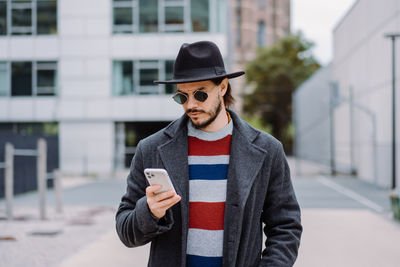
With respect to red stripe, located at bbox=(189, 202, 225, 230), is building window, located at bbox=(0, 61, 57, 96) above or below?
above

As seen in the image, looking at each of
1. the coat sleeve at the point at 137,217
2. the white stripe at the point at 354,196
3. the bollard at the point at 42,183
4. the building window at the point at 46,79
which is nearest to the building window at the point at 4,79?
the building window at the point at 46,79

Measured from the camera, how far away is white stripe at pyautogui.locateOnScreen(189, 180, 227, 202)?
6.88 feet

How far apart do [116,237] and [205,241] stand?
627cm

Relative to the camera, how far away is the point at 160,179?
1.85 metres

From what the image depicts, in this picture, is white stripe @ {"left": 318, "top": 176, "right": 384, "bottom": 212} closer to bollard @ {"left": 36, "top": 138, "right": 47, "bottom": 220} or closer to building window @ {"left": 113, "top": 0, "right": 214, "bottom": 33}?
bollard @ {"left": 36, "top": 138, "right": 47, "bottom": 220}

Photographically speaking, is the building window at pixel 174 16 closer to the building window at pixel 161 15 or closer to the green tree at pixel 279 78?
the building window at pixel 161 15

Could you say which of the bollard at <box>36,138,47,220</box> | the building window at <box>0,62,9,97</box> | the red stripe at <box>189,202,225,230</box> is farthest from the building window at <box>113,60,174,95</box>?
the red stripe at <box>189,202,225,230</box>

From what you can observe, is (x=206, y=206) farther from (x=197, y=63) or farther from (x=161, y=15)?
(x=161, y=15)

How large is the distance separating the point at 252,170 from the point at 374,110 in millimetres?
18028

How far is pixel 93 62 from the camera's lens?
2472 centimetres

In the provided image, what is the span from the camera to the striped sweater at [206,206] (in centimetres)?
208

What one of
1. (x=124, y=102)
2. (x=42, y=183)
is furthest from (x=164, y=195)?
(x=124, y=102)

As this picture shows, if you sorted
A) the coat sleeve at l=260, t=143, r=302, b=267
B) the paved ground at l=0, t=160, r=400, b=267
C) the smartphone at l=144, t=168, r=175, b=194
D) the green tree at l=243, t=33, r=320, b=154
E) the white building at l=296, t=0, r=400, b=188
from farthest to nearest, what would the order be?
1. the green tree at l=243, t=33, r=320, b=154
2. the white building at l=296, t=0, r=400, b=188
3. the paved ground at l=0, t=160, r=400, b=267
4. the coat sleeve at l=260, t=143, r=302, b=267
5. the smartphone at l=144, t=168, r=175, b=194

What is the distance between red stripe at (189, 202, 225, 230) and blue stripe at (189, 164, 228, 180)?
110 mm
